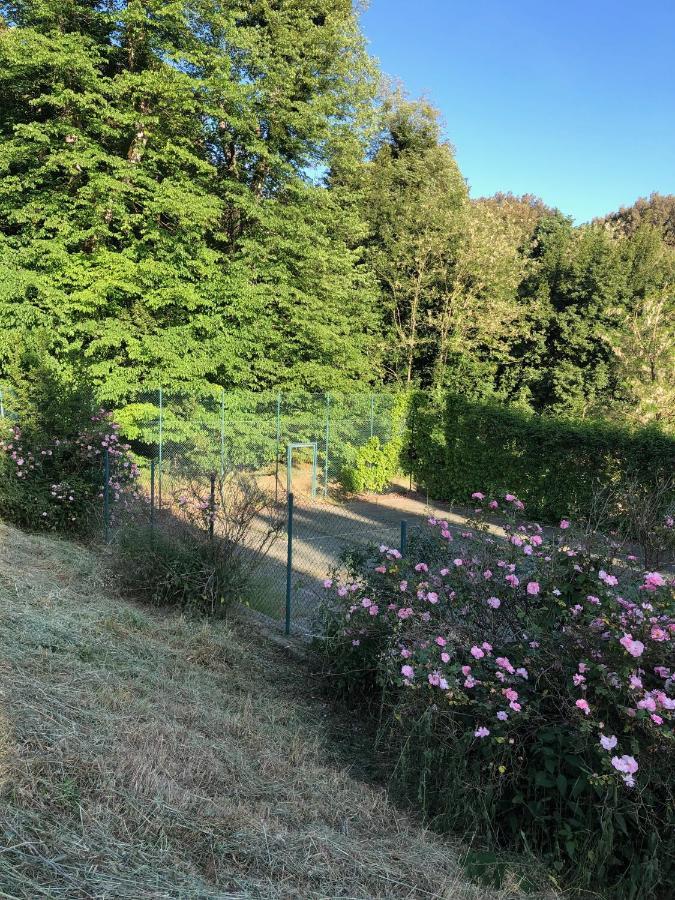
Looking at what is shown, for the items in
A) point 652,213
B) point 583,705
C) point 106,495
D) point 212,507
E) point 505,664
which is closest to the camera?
point 583,705

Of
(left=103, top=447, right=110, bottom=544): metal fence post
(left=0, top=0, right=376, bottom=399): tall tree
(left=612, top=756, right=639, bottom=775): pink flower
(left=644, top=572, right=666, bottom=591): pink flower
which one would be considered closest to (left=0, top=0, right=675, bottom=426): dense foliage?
(left=0, top=0, right=376, bottom=399): tall tree

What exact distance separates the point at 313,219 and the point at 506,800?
17.0 metres

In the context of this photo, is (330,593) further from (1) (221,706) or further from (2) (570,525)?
(2) (570,525)

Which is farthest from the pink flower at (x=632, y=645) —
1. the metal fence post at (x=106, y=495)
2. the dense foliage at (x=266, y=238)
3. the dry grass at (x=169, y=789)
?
the dense foliage at (x=266, y=238)

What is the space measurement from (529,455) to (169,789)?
11.9 meters

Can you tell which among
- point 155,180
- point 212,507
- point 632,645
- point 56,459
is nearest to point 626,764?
point 632,645

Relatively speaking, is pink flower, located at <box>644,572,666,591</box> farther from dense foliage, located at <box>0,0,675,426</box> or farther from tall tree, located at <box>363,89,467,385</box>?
tall tree, located at <box>363,89,467,385</box>

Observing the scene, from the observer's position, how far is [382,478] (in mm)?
16625

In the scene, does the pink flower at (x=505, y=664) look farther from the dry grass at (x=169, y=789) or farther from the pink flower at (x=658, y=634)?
the dry grass at (x=169, y=789)

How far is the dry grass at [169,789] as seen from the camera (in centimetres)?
197

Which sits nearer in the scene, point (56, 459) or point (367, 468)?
point (56, 459)

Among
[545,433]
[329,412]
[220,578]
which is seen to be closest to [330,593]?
[220,578]

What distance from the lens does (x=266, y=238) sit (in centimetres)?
1698

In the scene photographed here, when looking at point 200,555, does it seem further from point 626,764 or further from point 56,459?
point 626,764
